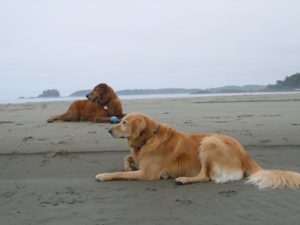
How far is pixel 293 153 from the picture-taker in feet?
21.5

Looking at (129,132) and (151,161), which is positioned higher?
(129,132)

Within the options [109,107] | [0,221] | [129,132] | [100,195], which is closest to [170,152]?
[129,132]

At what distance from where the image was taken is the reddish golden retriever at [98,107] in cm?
1091

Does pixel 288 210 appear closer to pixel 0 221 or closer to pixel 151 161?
pixel 151 161

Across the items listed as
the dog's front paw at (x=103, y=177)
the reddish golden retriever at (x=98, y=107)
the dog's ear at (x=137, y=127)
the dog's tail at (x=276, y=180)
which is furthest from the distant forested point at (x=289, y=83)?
the dog's front paw at (x=103, y=177)

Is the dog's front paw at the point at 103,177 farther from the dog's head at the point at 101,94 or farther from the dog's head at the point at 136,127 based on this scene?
the dog's head at the point at 101,94

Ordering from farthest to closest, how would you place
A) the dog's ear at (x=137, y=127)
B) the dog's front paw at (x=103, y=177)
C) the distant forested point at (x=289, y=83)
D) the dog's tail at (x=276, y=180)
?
the distant forested point at (x=289, y=83) < the dog's ear at (x=137, y=127) < the dog's front paw at (x=103, y=177) < the dog's tail at (x=276, y=180)

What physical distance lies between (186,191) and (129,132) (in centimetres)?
129

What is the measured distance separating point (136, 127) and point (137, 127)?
2 centimetres

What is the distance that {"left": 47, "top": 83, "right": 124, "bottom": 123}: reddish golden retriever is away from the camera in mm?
10906

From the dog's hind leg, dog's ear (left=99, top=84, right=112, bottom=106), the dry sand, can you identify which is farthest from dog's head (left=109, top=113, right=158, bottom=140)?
dog's ear (left=99, top=84, right=112, bottom=106)

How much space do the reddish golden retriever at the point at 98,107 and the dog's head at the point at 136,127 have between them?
16.9 ft

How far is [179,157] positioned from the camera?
5.46 metres

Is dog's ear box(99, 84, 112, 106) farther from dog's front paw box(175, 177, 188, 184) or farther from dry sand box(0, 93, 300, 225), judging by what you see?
dog's front paw box(175, 177, 188, 184)
